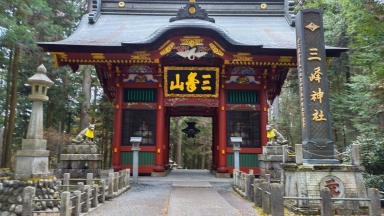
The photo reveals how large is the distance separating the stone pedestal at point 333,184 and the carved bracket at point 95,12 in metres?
12.4

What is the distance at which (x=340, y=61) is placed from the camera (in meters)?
16.3

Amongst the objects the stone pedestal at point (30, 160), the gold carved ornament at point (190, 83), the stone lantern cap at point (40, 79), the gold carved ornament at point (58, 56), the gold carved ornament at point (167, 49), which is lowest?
the stone pedestal at point (30, 160)

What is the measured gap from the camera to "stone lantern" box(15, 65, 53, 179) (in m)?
5.97

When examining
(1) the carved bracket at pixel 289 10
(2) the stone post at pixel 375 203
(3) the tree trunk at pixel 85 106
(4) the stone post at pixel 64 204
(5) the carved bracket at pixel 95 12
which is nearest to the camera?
(4) the stone post at pixel 64 204

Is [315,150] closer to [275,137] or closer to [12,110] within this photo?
[275,137]

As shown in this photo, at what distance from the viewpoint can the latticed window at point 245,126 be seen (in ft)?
39.6

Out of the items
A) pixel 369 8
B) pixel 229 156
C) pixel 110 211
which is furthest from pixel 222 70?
pixel 110 211

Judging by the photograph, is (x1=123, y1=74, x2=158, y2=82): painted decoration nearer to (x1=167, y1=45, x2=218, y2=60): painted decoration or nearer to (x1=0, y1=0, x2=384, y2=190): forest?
(x1=167, y1=45, x2=218, y2=60): painted decoration

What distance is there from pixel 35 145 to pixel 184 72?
7.10 meters

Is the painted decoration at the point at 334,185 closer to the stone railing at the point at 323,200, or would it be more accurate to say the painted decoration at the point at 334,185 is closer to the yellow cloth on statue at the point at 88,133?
the stone railing at the point at 323,200

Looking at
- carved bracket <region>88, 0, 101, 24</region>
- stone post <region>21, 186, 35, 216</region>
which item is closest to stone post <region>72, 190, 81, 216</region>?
stone post <region>21, 186, 35, 216</region>

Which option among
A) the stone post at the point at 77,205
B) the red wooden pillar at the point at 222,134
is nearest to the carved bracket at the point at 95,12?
the red wooden pillar at the point at 222,134

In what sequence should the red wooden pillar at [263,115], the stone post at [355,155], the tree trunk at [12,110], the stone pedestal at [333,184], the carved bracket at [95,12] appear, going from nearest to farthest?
the stone pedestal at [333,184], the stone post at [355,155], the red wooden pillar at [263,115], the tree trunk at [12,110], the carved bracket at [95,12]

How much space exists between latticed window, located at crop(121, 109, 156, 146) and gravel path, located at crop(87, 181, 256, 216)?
130 inches
